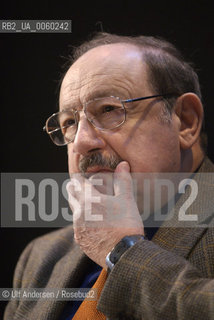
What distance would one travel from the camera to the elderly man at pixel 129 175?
103cm

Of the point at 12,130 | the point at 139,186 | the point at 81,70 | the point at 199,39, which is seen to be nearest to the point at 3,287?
the point at 12,130

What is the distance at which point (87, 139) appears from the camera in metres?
1.38

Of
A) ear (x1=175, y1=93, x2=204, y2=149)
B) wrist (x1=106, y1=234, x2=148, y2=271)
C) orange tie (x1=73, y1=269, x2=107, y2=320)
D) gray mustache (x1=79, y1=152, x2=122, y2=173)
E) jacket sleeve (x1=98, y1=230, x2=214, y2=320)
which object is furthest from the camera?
ear (x1=175, y1=93, x2=204, y2=149)

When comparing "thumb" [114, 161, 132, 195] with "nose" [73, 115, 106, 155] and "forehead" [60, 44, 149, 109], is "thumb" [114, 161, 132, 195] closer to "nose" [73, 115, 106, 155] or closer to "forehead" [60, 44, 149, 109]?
"nose" [73, 115, 106, 155]

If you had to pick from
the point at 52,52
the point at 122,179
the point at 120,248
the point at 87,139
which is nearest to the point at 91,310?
the point at 120,248

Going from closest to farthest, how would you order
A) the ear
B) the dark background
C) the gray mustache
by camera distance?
the gray mustache
the ear
the dark background

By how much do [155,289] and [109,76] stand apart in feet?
2.55

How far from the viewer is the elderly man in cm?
103

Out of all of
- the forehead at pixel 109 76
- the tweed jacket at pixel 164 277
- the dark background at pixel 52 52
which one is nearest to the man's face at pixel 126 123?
the forehead at pixel 109 76

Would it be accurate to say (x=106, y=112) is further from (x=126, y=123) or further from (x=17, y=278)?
(x=17, y=278)

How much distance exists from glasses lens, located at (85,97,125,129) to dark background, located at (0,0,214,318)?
14.9 inches

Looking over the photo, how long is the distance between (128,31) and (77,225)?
3.01 ft

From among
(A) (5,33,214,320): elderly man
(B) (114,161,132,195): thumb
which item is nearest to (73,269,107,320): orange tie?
(A) (5,33,214,320): elderly man

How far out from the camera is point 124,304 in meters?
1.05
